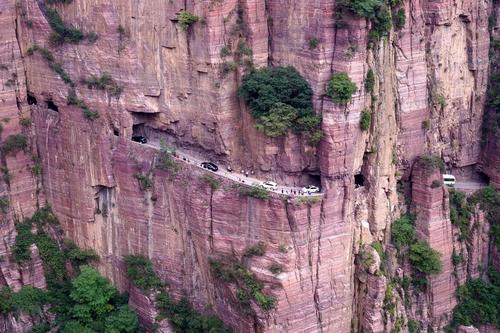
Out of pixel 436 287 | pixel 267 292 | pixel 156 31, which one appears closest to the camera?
pixel 267 292

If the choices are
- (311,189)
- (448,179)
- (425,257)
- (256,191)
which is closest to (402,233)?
(425,257)

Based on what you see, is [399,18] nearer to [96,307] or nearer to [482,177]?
[482,177]

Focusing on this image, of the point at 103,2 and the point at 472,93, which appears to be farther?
the point at 472,93

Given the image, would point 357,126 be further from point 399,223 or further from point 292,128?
point 399,223

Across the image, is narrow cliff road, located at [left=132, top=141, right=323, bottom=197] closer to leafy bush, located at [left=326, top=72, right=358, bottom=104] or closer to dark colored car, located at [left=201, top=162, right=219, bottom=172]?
dark colored car, located at [left=201, top=162, right=219, bottom=172]

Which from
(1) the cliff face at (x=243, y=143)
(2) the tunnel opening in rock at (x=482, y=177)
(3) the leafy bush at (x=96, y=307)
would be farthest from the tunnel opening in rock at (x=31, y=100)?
(2) the tunnel opening in rock at (x=482, y=177)

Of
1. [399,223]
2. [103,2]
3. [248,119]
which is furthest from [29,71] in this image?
[399,223]

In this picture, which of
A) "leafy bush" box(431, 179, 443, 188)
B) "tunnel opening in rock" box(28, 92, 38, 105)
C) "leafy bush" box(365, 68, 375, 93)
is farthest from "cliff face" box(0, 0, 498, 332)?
"leafy bush" box(365, 68, 375, 93)
